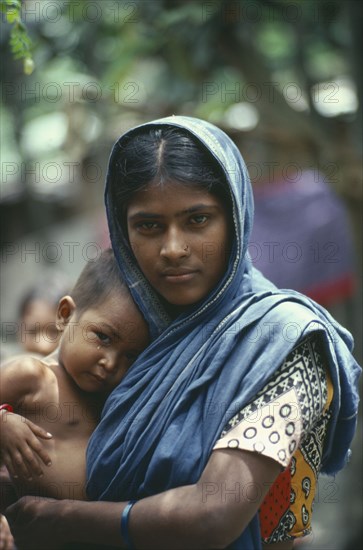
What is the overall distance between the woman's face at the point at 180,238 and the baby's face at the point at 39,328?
253cm

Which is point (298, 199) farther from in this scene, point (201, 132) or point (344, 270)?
point (201, 132)

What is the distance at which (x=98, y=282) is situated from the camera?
2.62m

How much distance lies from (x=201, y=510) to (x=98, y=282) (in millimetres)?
897

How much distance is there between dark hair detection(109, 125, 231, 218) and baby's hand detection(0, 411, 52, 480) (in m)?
0.70

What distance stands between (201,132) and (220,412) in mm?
792

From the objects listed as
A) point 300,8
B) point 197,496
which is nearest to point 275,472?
point 197,496

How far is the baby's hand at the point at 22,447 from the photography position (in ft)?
7.67

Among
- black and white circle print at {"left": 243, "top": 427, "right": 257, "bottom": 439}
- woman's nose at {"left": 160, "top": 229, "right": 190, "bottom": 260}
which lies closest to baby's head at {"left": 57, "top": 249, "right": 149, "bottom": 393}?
woman's nose at {"left": 160, "top": 229, "right": 190, "bottom": 260}

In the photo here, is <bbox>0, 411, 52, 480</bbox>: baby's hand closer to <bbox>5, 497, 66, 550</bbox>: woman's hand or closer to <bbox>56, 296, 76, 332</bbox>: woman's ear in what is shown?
<bbox>5, 497, 66, 550</bbox>: woman's hand

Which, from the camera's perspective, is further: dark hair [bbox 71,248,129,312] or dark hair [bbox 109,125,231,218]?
dark hair [bbox 71,248,129,312]

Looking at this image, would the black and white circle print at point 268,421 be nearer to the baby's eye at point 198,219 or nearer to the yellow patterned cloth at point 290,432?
the yellow patterned cloth at point 290,432

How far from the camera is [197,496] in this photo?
2002mm

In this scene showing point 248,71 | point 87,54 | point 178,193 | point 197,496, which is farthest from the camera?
point 87,54

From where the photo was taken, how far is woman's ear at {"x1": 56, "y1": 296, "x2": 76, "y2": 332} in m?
2.70
